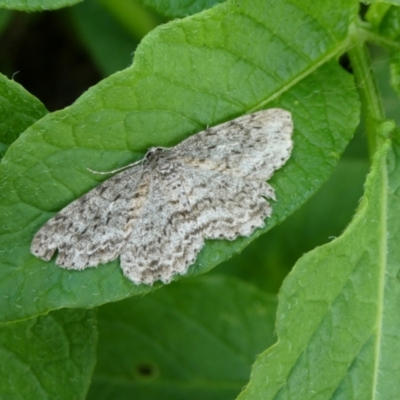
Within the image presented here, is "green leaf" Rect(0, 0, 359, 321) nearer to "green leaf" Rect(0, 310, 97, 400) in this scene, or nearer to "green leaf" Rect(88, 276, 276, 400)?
"green leaf" Rect(0, 310, 97, 400)

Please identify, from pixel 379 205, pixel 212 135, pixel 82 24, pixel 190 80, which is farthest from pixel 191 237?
pixel 82 24

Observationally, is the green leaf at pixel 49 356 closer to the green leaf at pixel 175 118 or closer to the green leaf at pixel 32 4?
the green leaf at pixel 175 118

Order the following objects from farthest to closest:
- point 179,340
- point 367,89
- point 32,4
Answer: point 179,340
point 367,89
point 32,4

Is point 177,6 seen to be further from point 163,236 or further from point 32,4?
point 163,236

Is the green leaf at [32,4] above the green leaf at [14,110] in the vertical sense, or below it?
above

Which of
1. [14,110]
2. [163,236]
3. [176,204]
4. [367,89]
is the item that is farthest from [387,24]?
[14,110]

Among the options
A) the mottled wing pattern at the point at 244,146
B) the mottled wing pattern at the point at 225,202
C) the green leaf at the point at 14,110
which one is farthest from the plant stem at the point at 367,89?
the green leaf at the point at 14,110
